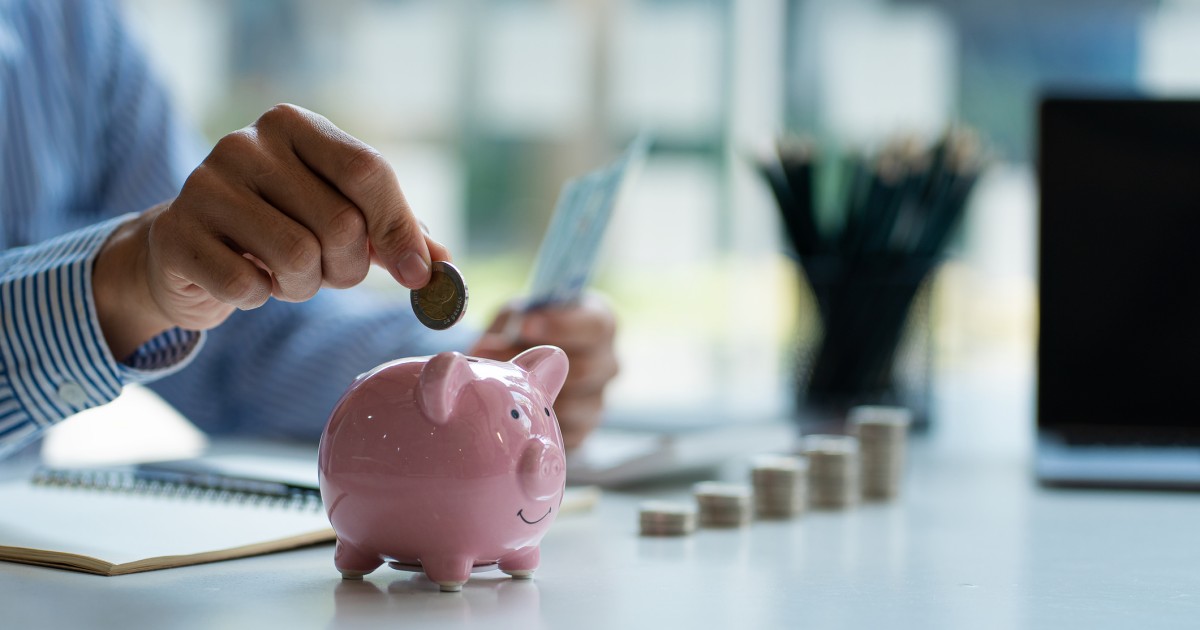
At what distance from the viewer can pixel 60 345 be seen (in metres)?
0.79

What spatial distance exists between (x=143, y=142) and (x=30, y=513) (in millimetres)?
740

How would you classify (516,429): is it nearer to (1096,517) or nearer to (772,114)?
(1096,517)

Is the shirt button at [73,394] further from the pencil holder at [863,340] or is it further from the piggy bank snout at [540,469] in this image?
the pencil holder at [863,340]

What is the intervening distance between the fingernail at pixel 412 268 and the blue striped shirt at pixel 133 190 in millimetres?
599

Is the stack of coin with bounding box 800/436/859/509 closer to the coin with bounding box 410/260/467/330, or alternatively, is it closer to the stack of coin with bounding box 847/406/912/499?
the stack of coin with bounding box 847/406/912/499

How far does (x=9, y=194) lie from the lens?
4.04 feet

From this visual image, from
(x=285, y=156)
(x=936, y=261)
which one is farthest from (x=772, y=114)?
(x=285, y=156)

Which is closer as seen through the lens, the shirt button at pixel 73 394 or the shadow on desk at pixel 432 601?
the shadow on desk at pixel 432 601

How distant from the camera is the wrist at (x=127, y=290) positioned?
73 centimetres

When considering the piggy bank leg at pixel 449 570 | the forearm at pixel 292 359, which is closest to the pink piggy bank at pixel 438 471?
the piggy bank leg at pixel 449 570

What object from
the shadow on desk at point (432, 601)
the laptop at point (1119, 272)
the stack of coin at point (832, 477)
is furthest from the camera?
the laptop at point (1119, 272)

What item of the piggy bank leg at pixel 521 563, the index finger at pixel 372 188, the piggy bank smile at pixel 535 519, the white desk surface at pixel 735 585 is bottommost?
the white desk surface at pixel 735 585

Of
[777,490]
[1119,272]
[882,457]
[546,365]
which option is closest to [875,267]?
[1119,272]

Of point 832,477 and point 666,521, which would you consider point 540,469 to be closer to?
point 666,521
